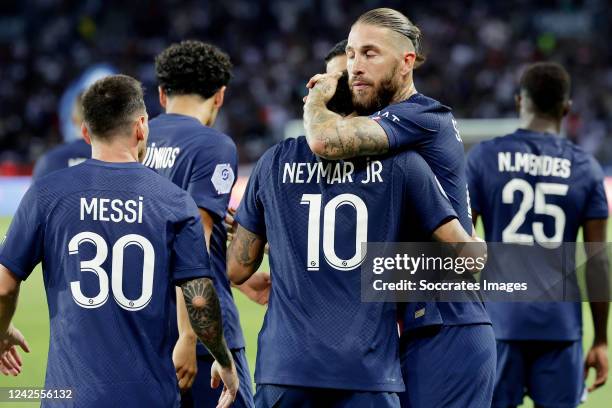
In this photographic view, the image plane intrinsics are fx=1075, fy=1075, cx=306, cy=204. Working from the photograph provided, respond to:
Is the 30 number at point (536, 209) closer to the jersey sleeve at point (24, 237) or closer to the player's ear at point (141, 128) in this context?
the player's ear at point (141, 128)

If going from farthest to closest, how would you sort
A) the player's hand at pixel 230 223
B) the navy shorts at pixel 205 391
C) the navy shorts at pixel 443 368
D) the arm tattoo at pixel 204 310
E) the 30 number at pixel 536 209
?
the 30 number at pixel 536 209
the player's hand at pixel 230 223
the navy shorts at pixel 205 391
the navy shorts at pixel 443 368
the arm tattoo at pixel 204 310

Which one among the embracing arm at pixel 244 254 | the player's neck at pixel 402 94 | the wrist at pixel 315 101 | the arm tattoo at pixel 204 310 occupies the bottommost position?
the arm tattoo at pixel 204 310

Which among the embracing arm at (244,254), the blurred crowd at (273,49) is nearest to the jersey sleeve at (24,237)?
the embracing arm at (244,254)

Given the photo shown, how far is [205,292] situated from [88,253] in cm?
47

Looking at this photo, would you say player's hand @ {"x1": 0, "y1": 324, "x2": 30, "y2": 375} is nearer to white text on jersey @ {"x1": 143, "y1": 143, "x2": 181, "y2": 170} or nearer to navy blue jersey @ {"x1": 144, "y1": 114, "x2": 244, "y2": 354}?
navy blue jersey @ {"x1": 144, "y1": 114, "x2": 244, "y2": 354}

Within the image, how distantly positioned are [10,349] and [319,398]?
129cm

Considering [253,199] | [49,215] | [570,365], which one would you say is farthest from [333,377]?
[570,365]

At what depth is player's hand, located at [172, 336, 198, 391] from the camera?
4.56 meters

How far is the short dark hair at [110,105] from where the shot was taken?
413 centimetres

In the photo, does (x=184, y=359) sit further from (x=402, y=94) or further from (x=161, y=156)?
(x=402, y=94)

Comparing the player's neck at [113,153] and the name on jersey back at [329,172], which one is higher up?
the player's neck at [113,153]

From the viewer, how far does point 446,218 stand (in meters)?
3.95

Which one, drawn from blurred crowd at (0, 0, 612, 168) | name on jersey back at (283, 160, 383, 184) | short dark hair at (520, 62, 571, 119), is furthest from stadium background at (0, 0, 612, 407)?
name on jersey back at (283, 160, 383, 184)

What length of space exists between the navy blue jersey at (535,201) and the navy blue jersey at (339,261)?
2.17 metres
